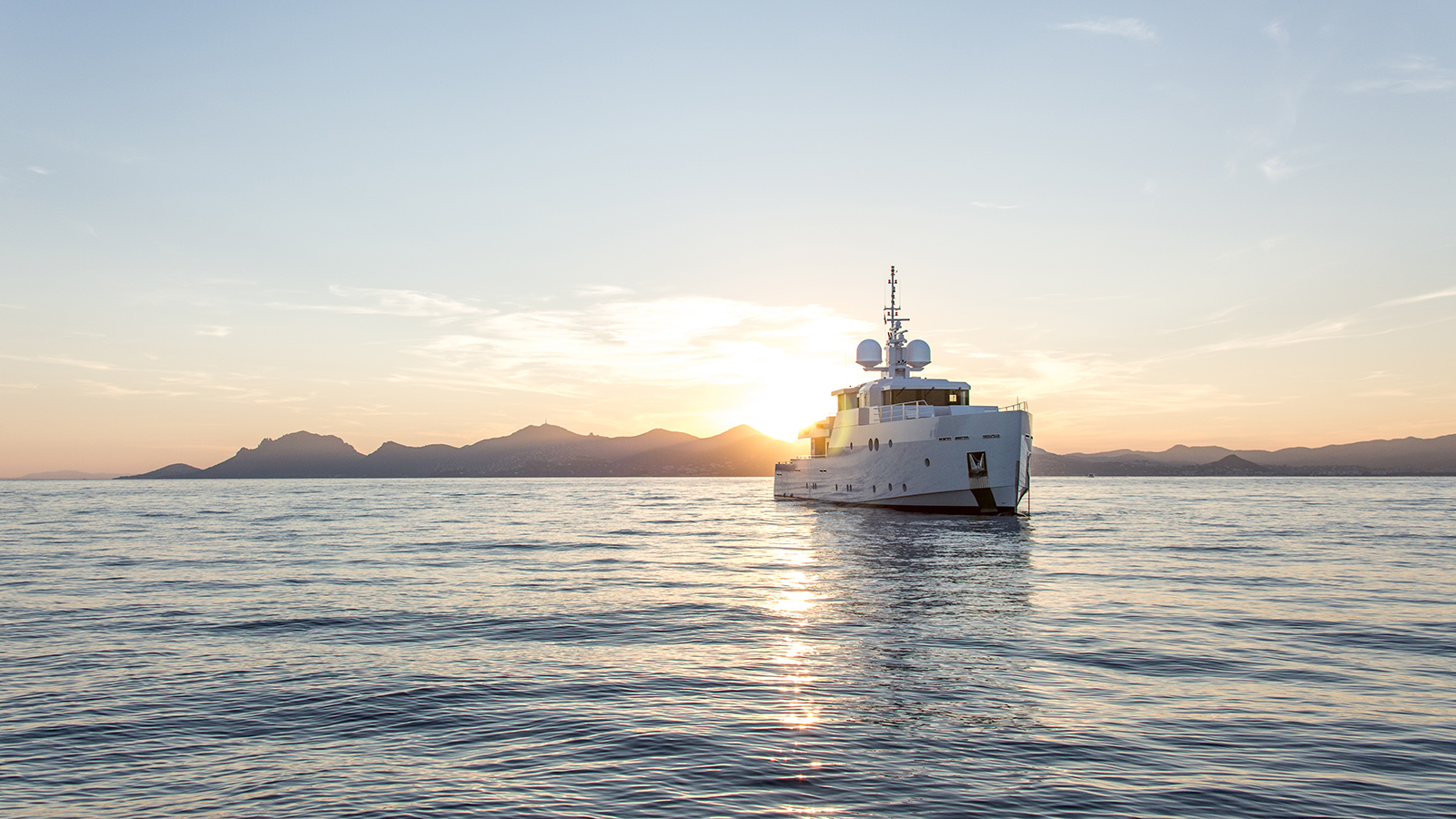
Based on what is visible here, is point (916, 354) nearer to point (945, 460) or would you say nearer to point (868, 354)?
point (868, 354)

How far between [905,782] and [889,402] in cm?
4804

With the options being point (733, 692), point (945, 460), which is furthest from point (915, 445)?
point (733, 692)

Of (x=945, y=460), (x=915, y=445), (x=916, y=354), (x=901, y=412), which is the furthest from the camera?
(x=916, y=354)

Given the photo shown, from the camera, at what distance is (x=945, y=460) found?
153 ft

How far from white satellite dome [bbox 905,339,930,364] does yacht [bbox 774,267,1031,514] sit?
0.07 m

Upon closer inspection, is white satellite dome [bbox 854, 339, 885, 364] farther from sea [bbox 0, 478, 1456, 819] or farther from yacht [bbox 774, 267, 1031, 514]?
sea [bbox 0, 478, 1456, 819]

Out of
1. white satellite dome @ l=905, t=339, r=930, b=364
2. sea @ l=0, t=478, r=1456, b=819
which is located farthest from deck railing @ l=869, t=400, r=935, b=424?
sea @ l=0, t=478, r=1456, b=819

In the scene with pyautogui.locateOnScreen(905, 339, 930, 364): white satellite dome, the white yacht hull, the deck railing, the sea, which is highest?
pyautogui.locateOnScreen(905, 339, 930, 364): white satellite dome

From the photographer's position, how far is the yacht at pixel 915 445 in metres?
45.5

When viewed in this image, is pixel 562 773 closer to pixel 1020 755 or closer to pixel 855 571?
pixel 1020 755

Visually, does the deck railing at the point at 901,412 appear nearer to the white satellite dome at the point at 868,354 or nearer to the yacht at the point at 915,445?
the yacht at the point at 915,445

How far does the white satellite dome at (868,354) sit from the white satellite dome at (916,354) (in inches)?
101

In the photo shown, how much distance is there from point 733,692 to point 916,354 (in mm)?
55773

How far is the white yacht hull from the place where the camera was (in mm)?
45062
